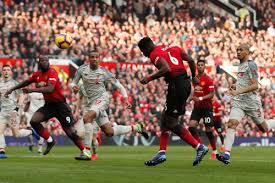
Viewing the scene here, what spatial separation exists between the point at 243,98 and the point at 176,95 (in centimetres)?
184

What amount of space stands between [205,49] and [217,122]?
18.9 meters

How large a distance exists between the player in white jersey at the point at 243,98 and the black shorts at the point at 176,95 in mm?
1031

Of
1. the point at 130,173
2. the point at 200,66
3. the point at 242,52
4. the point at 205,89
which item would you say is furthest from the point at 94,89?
the point at 130,173

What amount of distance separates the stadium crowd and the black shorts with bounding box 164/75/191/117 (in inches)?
726

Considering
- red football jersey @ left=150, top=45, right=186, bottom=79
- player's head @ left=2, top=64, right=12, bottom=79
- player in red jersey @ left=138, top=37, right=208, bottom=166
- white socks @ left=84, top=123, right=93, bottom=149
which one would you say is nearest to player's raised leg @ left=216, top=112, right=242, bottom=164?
player in red jersey @ left=138, top=37, right=208, bottom=166

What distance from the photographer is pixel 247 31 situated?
49.1 meters

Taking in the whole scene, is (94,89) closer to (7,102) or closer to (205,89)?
(205,89)

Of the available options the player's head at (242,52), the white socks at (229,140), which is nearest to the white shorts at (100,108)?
the white socks at (229,140)

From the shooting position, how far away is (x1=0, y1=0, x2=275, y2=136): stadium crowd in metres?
37.1

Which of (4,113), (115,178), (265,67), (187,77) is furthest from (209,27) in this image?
(115,178)

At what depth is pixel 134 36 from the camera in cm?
4231

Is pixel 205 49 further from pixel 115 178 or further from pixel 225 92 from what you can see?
pixel 115 178

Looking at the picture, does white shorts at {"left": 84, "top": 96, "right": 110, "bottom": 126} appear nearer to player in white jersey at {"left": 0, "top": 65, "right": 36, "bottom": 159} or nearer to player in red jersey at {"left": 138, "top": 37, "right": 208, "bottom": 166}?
player in red jersey at {"left": 138, "top": 37, "right": 208, "bottom": 166}

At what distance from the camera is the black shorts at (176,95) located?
Answer: 17.1 metres
